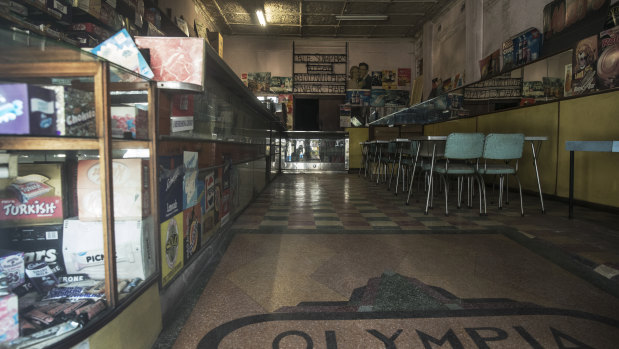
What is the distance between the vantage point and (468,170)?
357cm

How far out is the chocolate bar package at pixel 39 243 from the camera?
3.94 feet

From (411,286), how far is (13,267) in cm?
157

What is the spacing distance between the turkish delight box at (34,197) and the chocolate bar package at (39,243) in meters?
0.02

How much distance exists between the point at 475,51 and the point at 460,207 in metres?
5.16

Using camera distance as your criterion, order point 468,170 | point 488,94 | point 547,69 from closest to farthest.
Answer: point 468,170 → point 547,69 → point 488,94

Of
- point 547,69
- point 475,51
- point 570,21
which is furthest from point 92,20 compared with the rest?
point 475,51

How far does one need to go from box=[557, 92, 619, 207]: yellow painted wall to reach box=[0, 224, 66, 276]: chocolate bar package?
4.42 m

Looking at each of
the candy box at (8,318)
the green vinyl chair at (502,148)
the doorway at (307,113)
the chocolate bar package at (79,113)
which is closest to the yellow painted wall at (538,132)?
the green vinyl chair at (502,148)

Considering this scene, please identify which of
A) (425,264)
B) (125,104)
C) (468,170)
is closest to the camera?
(125,104)

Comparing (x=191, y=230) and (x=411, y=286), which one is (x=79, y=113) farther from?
(x=411, y=286)

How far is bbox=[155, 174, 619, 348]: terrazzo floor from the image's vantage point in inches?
51.7

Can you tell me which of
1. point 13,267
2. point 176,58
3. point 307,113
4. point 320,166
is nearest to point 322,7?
point 320,166

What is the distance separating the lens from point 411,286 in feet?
5.83

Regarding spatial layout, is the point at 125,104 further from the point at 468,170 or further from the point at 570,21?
the point at 570,21
